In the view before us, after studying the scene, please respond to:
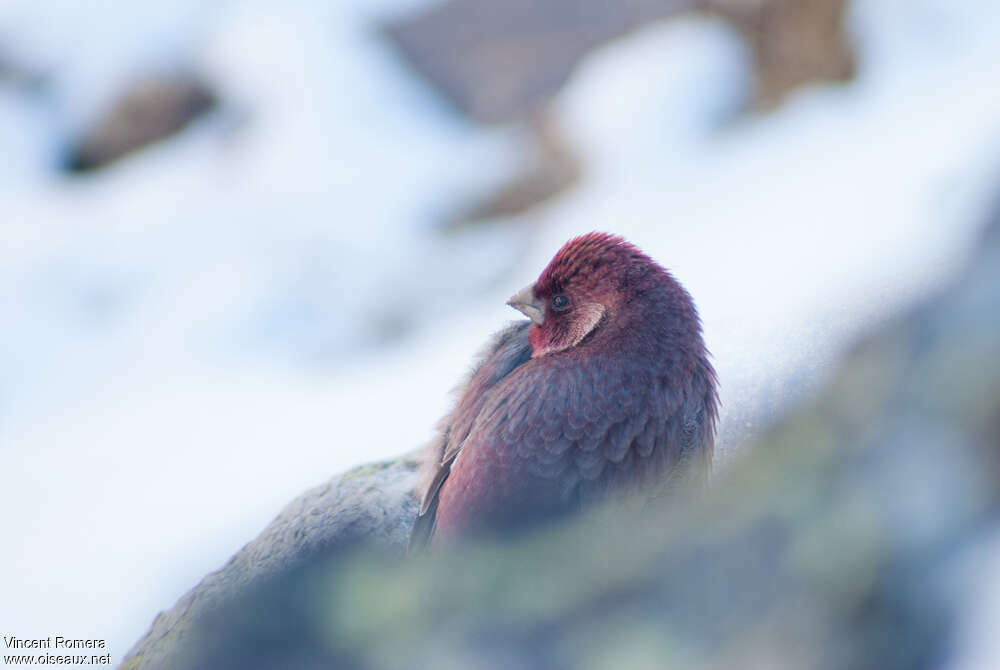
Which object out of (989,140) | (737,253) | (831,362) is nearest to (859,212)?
(737,253)

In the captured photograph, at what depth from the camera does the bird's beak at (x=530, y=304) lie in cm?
84

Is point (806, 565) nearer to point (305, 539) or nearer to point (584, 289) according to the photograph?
point (584, 289)

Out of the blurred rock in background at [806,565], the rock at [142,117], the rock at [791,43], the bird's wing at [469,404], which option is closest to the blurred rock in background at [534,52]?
the rock at [791,43]

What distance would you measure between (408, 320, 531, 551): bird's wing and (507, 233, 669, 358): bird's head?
7cm

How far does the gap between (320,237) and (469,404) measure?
5.51ft

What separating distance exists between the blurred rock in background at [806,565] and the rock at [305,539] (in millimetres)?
265

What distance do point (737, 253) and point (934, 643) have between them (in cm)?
110

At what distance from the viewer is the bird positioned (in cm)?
72

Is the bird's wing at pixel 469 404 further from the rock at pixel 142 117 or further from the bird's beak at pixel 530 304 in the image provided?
the rock at pixel 142 117

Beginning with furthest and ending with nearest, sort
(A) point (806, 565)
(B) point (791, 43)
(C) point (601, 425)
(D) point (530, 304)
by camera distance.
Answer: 1. (B) point (791, 43)
2. (D) point (530, 304)
3. (C) point (601, 425)
4. (A) point (806, 565)

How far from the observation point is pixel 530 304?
0.84 metres

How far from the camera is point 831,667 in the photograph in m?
0.39

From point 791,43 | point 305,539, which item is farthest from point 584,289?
point 791,43

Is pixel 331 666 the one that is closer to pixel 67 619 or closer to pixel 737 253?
pixel 67 619
